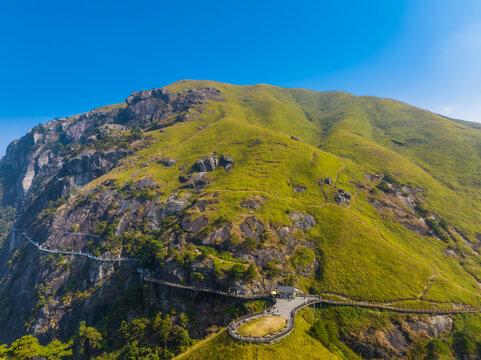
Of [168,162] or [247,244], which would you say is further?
[168,162]

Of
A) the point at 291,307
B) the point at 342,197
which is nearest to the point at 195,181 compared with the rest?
the point at 342,197

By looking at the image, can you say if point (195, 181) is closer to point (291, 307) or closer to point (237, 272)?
point (237, 272)

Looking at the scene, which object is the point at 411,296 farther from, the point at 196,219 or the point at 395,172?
the point at 395,172

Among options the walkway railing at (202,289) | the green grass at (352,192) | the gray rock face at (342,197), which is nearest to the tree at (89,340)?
the walkway railing at (202,289)

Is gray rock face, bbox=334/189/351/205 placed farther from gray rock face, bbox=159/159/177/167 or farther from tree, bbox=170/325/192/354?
gray rock face, bbox=159/159/177/167

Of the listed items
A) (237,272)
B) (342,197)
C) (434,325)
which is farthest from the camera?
(342,197)

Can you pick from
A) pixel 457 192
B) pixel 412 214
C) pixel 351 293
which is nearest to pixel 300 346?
pixel 351 293

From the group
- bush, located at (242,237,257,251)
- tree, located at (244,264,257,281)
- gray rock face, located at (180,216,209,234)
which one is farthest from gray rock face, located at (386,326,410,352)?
gray rock face, located at (180,216,209,234)
